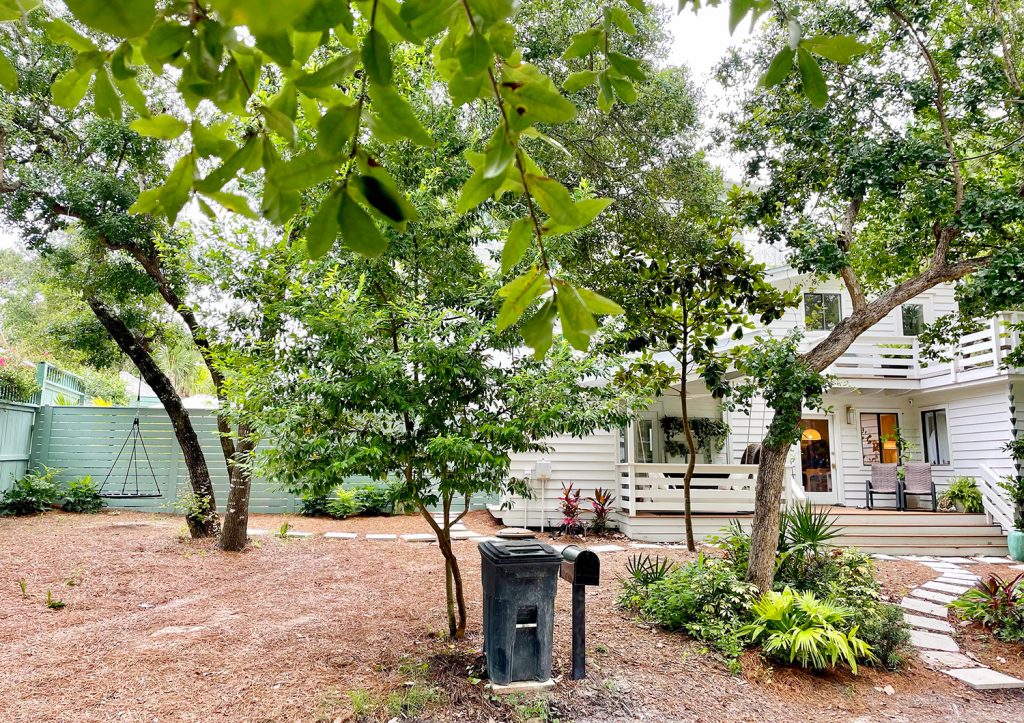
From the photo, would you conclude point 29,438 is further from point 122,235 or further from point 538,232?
point 538,232

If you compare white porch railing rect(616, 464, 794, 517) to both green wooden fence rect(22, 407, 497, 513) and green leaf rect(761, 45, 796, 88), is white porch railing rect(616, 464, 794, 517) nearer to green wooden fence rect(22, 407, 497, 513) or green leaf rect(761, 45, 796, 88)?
green wooden fence rect(22, 407, 497, 513)

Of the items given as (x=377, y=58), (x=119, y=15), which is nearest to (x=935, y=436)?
(x=377, y=58)

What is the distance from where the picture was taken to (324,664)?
13.8 ft

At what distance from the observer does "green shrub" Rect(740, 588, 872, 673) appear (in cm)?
446

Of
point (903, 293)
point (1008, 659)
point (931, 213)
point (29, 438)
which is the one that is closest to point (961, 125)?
point (931, 213)

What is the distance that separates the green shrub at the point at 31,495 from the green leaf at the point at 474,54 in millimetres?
12132

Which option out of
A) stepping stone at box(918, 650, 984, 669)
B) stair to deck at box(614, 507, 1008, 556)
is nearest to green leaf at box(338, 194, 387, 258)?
stepping stone at box(918, 650, 984, 669)

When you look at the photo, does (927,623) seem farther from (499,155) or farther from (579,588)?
(499,155)

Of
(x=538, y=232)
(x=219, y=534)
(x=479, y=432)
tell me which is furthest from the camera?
(x=219, y=534)

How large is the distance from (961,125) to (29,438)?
45.6 ft

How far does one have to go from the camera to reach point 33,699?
3611 mm

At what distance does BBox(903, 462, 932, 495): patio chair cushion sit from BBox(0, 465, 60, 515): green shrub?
14932 mm

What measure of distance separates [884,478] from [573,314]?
44.6ft

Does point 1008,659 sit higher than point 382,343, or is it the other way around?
point 382,343
